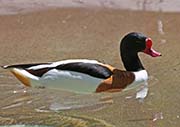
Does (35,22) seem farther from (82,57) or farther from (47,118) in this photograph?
(47,118)

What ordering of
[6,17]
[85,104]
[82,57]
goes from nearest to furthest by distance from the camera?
[85,104] → [82,57] → [6,17]

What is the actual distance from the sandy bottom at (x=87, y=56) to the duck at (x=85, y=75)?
8 centimetres

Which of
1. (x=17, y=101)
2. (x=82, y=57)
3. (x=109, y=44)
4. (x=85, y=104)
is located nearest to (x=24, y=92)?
(x=17, y=101)

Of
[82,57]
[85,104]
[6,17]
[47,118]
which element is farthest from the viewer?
[6,17]

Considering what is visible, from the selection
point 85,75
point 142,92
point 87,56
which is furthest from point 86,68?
point 87,56

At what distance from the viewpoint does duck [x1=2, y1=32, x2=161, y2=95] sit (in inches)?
190

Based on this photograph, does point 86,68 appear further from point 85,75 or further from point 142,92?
point 142,92

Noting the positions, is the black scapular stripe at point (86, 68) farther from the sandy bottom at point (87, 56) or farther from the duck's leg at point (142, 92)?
the duck's leg at point (142, 92)

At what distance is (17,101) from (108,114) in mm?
771

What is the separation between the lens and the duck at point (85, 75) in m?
4.82

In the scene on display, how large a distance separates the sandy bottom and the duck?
0.08 m

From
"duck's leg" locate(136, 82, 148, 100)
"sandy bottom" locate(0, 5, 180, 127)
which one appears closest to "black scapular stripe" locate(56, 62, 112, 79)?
"sandy bottom" locate(0, 5, 180, 127)

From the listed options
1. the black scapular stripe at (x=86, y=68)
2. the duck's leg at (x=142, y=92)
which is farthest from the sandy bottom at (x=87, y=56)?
the black scapular stripe at (x=86, y=68)

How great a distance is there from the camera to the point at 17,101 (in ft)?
15.9
